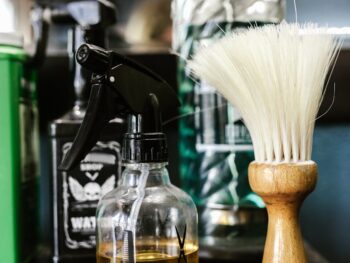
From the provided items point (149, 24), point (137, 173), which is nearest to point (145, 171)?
point (137, 173)

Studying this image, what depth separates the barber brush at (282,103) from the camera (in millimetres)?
422

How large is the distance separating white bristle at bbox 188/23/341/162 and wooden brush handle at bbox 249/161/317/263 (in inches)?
Result: 0.5

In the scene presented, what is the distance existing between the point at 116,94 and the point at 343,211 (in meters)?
0.37

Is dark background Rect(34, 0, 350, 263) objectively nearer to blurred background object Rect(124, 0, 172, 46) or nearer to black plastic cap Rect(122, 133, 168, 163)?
blurred background object Rect(124, 0, 172, 46)

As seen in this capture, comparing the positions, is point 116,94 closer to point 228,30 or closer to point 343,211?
point 228,30

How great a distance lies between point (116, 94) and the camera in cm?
43

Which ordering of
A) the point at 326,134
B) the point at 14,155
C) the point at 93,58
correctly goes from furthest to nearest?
the point at 326,134
the point at 14,155
the point at 93,58

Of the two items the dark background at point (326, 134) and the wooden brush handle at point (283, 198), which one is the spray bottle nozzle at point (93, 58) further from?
the dark background at point (326, 134)

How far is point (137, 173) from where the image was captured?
0.46 metres

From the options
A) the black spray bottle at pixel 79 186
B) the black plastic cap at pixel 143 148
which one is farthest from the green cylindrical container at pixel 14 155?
the black plastic cap at pixel 143 148

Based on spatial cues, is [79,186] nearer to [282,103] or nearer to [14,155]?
[14,155]

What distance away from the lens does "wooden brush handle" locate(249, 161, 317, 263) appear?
412 mm

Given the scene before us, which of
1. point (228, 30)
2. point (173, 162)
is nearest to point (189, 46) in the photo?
point (228, 30)

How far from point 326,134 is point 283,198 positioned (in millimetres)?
285
